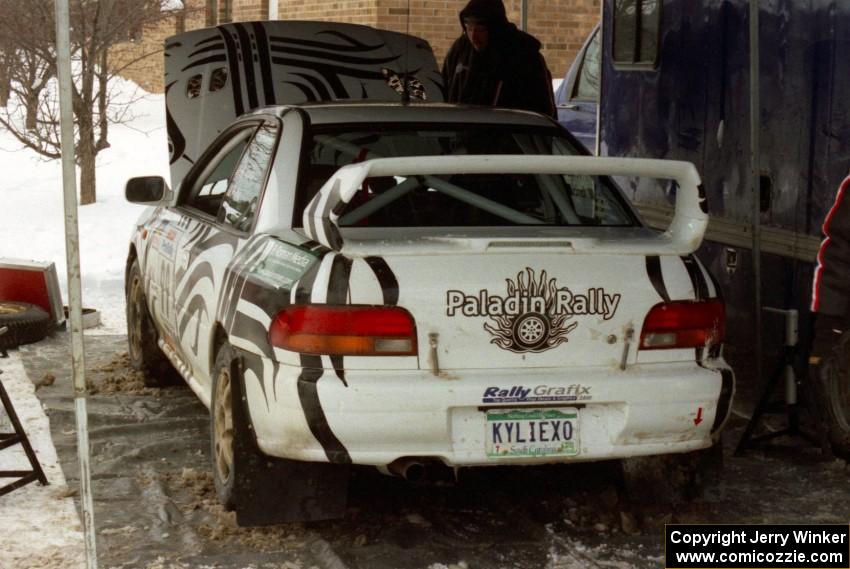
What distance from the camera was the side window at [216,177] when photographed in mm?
6227

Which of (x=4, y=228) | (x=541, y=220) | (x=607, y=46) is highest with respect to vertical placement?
(x=607, y=46)

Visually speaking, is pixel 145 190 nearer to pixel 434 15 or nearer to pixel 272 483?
pixel 272 483

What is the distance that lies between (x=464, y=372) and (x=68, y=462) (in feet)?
7.79

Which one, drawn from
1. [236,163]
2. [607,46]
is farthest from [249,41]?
[236,163]

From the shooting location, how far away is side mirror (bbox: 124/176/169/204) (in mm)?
6707

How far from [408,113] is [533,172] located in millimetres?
1277

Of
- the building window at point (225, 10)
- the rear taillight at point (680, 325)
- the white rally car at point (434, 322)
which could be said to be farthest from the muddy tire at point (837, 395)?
the building window at point (225, 10)

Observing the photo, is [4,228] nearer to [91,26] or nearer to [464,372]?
[91,26]

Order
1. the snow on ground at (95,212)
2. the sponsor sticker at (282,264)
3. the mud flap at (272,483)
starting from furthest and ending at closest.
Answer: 1. the snow on ground at (95,212)
2. the mud flap at (272,483)
3. the sponsor sticker at (282,264)

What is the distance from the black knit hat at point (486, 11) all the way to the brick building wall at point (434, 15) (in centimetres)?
655

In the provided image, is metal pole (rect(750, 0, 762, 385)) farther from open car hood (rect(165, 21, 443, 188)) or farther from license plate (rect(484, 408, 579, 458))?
open car hood (rect(165, 21, 443, 188))

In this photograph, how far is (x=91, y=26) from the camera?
14.7 metres

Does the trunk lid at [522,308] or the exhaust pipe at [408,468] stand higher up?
the trunk lid at [522,308]

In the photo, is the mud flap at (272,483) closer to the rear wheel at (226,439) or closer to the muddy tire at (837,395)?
the rear wheel at (226,439)
